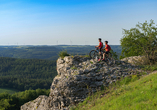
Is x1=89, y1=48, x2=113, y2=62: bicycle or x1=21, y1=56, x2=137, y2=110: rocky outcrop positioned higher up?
x1=89, y1=48, x2=113, y2=62: bicycle

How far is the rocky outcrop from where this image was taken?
41.7ft

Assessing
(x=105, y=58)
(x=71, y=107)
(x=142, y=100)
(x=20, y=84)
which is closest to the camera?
(x=142, y=100)

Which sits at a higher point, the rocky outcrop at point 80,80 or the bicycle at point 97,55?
the bicycle at point 97,55

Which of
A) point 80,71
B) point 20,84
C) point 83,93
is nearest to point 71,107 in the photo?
point 83,93

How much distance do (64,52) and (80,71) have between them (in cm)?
541

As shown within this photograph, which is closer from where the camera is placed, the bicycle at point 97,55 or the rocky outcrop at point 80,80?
the rocky outcrop at point 80,80

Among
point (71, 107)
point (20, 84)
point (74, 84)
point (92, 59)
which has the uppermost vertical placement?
point (92, 59)

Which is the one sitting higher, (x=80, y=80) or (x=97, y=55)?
(x=97, y=55)

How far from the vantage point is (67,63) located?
17.0 m

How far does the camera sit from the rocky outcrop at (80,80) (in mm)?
12703

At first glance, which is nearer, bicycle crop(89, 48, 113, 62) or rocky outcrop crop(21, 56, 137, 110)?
rocky outcrop crop(21, 56, 137, 110)

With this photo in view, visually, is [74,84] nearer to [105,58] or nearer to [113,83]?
[113,83]

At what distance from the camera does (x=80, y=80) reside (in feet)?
44.6

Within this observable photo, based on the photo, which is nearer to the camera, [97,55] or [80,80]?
[80,80]
